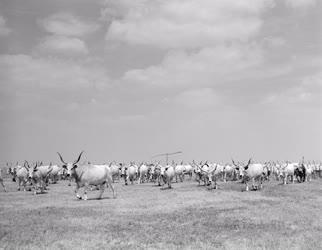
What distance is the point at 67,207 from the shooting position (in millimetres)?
21234

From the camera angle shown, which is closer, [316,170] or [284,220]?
[284,220]

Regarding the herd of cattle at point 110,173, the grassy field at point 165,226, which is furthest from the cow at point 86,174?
the grassy field at point 165,226

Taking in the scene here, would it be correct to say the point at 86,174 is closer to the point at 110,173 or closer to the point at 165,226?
the point at 110,173

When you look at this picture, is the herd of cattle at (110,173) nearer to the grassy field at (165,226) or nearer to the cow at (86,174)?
the cow at (86,174)

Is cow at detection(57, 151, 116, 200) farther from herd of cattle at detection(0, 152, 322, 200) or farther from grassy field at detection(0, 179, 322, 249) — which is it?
grassy field at detection(0, 179, 322, 249)

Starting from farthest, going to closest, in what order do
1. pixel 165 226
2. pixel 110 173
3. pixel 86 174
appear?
pixel 110 173 → pixel 86 174 → pixel 165 226

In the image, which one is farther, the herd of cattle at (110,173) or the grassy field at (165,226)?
the herd of cattle at (110,173)

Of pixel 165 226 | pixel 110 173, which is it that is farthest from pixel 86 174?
pixel 165 226

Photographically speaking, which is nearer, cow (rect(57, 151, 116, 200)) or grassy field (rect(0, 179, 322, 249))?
grassy field (rect(0, 179, 322, 249))

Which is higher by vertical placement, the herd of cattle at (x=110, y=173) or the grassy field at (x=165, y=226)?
the herd of cattle at (x=110, y=173)

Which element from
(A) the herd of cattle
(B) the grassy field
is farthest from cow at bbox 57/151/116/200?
(B) the grassy field

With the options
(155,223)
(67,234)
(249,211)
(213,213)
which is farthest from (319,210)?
(67,234)

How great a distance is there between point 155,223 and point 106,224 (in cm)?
200

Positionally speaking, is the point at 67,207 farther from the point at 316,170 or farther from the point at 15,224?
the point at 316,170
